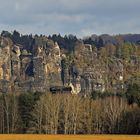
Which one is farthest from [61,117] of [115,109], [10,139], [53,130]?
[10,139]

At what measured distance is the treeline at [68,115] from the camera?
10769cm

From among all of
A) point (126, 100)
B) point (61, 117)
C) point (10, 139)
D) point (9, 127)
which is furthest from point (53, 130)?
point (10, 139)

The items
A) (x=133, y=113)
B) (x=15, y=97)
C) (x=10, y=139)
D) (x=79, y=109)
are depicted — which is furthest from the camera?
(x=15, y=97)

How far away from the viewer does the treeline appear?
107688mm

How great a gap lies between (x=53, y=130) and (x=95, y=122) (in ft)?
29.4

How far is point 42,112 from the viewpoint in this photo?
113 m

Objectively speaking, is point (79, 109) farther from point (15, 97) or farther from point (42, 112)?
point (15, 97)

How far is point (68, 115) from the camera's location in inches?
4437

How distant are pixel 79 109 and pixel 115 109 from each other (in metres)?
7.62

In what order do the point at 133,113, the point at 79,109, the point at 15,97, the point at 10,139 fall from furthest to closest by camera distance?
the point at 15,97 → the point at 79,109 → the point at 133,113 → the point at 10,139

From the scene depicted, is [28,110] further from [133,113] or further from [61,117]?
[133,113]

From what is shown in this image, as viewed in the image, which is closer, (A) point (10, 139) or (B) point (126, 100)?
(A) point (10, 139)

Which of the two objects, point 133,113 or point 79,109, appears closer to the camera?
point 133,113

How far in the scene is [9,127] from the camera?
382 ft
